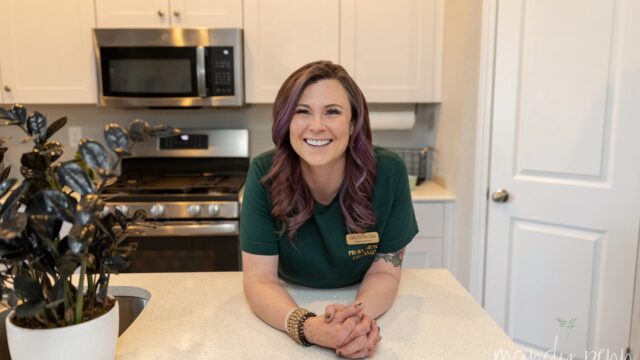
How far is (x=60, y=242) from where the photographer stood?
0.72m

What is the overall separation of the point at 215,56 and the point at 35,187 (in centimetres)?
185

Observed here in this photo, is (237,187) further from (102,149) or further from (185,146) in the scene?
(102,149)

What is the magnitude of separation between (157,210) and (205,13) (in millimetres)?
1027

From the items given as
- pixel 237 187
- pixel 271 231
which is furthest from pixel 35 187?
pixel 237 187

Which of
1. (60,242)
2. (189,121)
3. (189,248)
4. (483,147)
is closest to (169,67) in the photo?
(189,121)

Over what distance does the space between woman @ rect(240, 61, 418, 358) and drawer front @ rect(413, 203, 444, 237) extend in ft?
3.92

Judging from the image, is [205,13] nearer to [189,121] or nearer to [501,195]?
[189,121]

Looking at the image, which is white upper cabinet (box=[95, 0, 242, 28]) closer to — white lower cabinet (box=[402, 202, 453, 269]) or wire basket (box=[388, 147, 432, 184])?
wire basket (box=[388, 147, 432, 184])

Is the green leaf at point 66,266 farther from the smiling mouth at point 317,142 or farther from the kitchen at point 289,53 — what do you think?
the kitchen at point 289,53

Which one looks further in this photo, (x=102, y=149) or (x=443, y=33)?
(x=443, y=33)

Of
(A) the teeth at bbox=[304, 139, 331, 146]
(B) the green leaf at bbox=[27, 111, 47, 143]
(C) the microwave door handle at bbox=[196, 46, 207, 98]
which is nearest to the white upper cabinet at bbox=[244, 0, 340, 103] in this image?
(C) the microwave door handle at bbox=[196, 46, 207, 98]

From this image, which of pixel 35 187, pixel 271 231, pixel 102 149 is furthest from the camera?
pixel 271 231

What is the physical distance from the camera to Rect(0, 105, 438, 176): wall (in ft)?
9.58

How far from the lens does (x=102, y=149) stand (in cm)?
65
